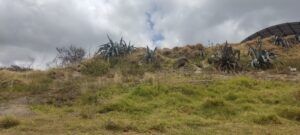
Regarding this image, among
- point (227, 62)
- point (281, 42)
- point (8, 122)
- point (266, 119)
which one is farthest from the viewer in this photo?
point (281, 42)

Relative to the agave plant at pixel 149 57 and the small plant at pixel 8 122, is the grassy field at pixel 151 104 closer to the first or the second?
the small plant at pixel 8 122

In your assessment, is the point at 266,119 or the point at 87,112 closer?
the point at 266,119

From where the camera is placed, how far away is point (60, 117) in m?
12.0

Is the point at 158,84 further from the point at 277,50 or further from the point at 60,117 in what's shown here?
the point at 277,50

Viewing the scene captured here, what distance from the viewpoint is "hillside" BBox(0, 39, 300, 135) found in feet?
35.1

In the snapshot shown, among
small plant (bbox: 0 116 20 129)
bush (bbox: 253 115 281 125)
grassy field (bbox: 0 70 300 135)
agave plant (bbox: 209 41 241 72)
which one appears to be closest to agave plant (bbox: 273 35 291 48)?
agave plant (bbox: 209 41 241 72)

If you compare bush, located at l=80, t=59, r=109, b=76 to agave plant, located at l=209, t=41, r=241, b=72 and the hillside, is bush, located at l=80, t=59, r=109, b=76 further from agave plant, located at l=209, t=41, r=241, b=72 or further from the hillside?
agave plant, located at l=209, t=41, r=241, b=72

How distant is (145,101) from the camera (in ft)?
45.8

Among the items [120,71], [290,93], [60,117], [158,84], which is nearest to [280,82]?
[290,93]

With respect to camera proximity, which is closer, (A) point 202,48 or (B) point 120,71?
(B) point 120,71

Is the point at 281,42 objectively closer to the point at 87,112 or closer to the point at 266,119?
the point at 266,119

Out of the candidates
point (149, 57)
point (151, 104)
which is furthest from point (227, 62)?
point (151, 104)

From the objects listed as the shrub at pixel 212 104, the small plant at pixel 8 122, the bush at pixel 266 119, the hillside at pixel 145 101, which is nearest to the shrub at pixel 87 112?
the hillside at pixel 145 101

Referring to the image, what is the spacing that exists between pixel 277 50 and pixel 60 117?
1602 centimetres
